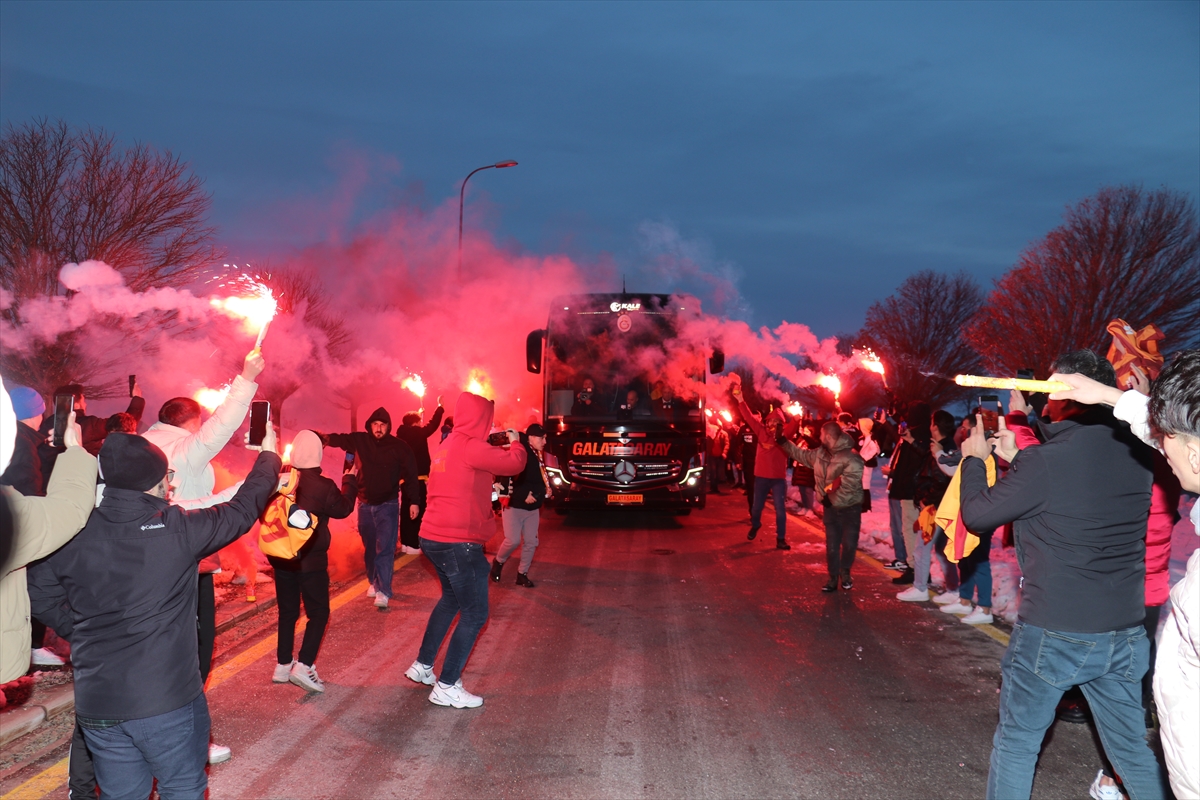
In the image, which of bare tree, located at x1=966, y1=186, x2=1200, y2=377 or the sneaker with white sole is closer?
the sneaker with white sole

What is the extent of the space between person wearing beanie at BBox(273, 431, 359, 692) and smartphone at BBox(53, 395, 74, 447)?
2.00 metres

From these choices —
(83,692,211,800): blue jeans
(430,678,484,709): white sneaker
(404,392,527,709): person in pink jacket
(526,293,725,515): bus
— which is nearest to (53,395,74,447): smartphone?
(83,692,211,800): blue jeans

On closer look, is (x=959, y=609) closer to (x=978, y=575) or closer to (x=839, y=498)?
(x=978, y=575)

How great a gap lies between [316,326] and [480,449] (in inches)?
1022

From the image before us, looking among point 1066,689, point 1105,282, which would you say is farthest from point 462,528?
point 1105,282

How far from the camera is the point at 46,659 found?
6133 mm

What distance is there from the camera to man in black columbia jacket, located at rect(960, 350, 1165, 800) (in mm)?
3369

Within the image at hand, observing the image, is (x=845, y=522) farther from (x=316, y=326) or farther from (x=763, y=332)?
(x=316, y=326)

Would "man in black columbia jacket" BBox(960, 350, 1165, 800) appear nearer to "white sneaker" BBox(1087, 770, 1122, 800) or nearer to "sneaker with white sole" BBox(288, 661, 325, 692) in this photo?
"white sneaker" BBox(1087, 770, 1122, 800)

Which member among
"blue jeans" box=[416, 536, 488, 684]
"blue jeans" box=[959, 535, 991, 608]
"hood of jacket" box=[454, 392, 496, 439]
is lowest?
"blue jeans" box=[959, 535, 991, 608]

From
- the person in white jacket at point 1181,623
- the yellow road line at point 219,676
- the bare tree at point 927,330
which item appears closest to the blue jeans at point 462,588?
the yellow road line at point 219,676

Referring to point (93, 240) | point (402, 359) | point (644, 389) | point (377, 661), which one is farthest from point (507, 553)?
point (93, 240)

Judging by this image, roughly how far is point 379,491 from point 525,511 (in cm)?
181

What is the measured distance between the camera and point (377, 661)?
659 cm
